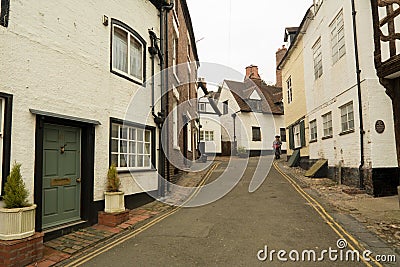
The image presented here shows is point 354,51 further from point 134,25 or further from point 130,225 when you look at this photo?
point 130,225

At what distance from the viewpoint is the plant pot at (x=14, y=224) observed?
4.55 metres

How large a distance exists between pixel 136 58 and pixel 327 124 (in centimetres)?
1000

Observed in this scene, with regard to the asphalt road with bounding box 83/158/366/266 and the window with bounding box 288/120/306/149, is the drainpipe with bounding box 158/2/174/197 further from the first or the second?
the window with bounding box 288/120/306/149

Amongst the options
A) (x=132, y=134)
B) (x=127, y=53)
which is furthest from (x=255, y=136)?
(x=127, y=53)

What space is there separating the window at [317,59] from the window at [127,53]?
386 inches

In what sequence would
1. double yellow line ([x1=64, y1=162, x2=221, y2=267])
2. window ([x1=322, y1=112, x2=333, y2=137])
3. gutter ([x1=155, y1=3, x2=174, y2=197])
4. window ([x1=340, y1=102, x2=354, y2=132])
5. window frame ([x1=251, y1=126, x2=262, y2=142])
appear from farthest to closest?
window frame ([x1=251, y1=126, x2=262, y2=142]) < window ([x1=322, y1=112, x2=333, y2=137]) < window ([x1=340, y1=102, x2=354, y2=132]) < gutter ([x1=155, y1=3, x2=174, y2=197]) < double yellow line ([x1=64, y1=162, x2=221, y2=267])

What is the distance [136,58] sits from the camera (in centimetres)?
938

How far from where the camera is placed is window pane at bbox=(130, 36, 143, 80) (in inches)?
361

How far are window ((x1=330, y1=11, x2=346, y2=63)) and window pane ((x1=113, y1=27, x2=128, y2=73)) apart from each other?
28.4 ft

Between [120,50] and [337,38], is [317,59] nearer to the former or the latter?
[337,38]

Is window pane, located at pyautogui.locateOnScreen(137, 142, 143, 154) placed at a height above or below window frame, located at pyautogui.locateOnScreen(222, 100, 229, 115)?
below

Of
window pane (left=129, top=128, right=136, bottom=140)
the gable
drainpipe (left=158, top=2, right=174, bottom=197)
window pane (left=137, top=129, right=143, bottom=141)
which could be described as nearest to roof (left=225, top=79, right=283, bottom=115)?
the gable

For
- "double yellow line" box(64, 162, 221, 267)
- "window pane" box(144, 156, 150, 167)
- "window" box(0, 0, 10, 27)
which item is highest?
"window" box(0, 0, 10, 27)

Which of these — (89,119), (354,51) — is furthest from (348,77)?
(89,119)
